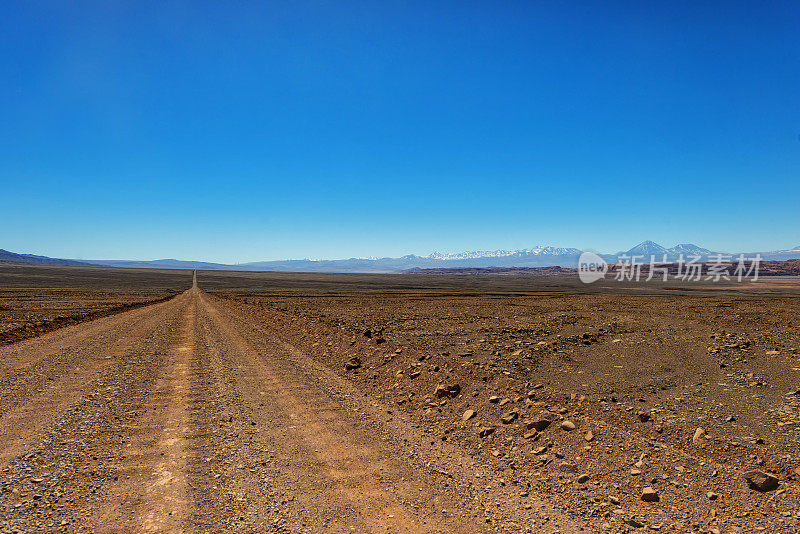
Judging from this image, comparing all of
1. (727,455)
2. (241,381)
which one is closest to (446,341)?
(241,381)

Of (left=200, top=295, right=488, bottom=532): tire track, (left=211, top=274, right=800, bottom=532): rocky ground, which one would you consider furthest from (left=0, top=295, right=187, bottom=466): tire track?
(left=211, top=274, right=800, bottom=532): rocky ground

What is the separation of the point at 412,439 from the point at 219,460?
278 cm

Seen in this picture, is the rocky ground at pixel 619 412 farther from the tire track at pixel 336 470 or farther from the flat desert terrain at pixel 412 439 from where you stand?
the tire track at pixel 336 470

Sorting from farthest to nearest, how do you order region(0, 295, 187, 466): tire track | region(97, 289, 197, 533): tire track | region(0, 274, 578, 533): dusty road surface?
region(0, 295, 187, 466): tire track, region(0, 274, 578, 533): dusty road surface, region(97, 289, 197, 533): tire track

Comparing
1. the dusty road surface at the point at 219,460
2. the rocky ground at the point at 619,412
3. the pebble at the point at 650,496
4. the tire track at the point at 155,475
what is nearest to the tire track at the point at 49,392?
the dusty road surface at the point at 219,460

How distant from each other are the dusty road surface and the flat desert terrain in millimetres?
31

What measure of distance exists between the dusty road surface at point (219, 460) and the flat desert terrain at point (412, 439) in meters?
0.03

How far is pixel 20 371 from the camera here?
10.6 m

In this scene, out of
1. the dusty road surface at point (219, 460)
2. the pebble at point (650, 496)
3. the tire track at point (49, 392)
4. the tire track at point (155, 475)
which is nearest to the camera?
the tire track at point (155, 475)

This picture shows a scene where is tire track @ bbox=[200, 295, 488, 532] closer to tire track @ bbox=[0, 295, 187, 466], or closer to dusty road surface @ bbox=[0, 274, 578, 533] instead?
dusty road surface @ bbox=[0, 274, 578, 533]

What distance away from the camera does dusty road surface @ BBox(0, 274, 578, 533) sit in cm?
430

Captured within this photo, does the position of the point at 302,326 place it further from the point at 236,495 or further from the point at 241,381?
the point at 236,495

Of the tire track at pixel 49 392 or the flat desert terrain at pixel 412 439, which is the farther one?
the tire track at pixel 49 392

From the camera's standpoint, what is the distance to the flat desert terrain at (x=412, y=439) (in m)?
4.39
